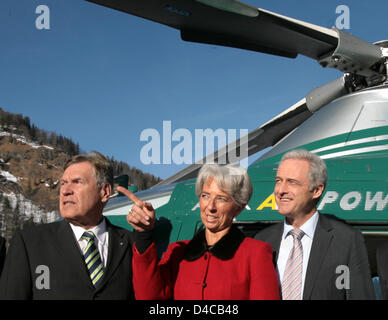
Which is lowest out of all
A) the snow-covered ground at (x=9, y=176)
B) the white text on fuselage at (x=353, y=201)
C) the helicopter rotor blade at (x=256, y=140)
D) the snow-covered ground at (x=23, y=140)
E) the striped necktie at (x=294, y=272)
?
the striped necktie at (x=294, y=272)

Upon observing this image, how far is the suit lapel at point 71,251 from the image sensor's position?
257cm

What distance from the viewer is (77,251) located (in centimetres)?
263

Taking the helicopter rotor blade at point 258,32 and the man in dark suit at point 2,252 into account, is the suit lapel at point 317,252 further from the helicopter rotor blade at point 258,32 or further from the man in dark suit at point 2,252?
the helicopter rotor blade at point 258,32

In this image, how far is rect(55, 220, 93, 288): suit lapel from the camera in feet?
8.42

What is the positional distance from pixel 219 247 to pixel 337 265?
2.51ft

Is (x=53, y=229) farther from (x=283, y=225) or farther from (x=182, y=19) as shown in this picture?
(x=182, y=19)

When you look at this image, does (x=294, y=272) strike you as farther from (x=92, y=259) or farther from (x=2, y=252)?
(x=2, y=252)

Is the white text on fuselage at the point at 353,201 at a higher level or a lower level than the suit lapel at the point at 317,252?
higher

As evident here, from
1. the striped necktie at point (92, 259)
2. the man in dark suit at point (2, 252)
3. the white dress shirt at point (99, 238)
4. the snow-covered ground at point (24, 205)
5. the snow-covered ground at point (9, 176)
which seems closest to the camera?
the striped necktie at point (92, 259)

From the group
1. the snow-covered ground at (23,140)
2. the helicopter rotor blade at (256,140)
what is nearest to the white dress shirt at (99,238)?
the helicopter rotor blade at (256,140)

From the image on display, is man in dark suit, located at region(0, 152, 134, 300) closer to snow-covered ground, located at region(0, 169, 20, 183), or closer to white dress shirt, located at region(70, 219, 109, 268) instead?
white dress shirt, located at region(70, 219, 109, 268)

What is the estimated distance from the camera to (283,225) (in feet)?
9.54

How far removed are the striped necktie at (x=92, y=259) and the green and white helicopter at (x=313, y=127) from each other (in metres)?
1.07
